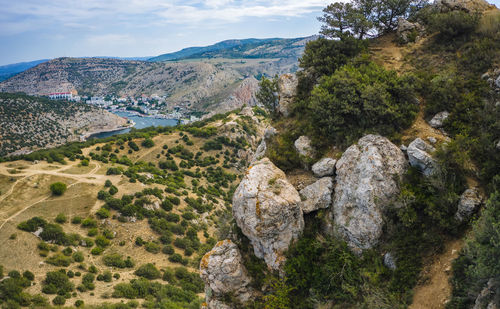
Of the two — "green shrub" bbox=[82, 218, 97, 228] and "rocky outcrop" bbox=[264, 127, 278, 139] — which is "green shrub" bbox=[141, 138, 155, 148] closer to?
"green shrub" bbox=[82, 218, 97, 228]

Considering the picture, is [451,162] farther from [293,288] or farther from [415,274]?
[293,288]

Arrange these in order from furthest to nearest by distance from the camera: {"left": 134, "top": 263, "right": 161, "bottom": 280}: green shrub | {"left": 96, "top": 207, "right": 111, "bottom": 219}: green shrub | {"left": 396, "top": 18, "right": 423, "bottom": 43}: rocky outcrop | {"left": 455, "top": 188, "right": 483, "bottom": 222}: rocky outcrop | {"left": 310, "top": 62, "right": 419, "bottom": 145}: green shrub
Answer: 1. {"left": 96, "top": 207, "right": 111, "bottom": 219}: green shrub
2. {"left": 134, "top": 263, "right": 161, "bottom": 280}: green shrub
3. {"left": 396, "top": 18, "right": 423, "bottom": 43}: rocky outcrop
4. {"left": 310, "top": 62, "right": 419, "bottom": 145}: green shrub
5. {"left": 455, "top": 188, "right": 483, "bottom": 222}: rocky outcrop

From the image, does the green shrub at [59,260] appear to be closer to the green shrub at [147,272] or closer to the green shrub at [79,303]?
the green shrub at [79,303]

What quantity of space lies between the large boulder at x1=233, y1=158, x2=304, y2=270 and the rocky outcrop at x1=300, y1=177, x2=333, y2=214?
548 millimetres

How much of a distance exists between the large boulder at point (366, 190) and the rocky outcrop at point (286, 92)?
7.04 m

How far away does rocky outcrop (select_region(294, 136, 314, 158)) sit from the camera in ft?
49.2

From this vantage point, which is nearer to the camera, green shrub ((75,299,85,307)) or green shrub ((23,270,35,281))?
green shrub ((75,299,85,307))

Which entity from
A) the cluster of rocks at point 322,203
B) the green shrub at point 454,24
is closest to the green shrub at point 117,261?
the cluster of rocks at point 322,203

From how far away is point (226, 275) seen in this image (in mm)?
13289

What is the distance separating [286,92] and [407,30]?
1014cm

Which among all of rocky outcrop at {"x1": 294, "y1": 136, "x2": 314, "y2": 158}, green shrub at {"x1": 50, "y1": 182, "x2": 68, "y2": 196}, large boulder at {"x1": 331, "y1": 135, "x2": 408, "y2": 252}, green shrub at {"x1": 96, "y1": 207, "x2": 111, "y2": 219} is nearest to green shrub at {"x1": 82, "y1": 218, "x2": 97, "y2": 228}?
green shrub at {"x1": 96, "y1": 207, "x2": 111, "y2": 219}

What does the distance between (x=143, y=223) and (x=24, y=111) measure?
109609 millimetres

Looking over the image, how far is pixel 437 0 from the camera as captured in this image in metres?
19.2

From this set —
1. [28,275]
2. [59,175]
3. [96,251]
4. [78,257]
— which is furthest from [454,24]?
[59,175]
